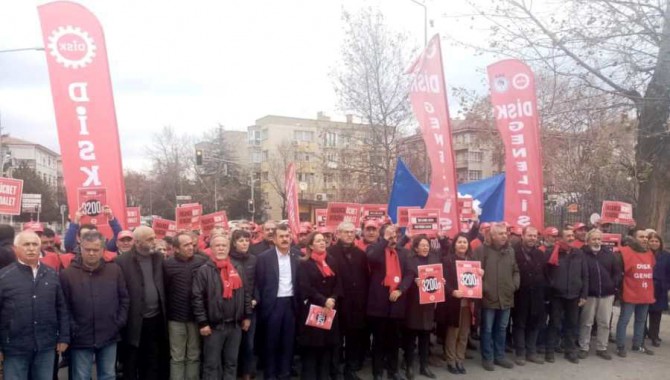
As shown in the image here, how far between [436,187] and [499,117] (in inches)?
75.1

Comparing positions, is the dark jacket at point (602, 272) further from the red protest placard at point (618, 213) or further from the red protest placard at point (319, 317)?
the red protest placard at point (319, 317)

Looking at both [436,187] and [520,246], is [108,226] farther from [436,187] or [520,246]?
[520,246]

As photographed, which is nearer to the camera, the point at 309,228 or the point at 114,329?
the point at 114,329

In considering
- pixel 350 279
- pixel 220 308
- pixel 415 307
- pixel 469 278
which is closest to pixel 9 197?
pixel 220 308

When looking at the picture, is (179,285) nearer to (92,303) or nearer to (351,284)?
(92,303)

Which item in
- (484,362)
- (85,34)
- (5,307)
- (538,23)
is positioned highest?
(538,23)

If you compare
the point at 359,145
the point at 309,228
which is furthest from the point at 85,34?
the point at 359,145

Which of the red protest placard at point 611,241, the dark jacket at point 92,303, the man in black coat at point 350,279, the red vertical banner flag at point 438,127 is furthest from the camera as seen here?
the red protest placard at point 611,241

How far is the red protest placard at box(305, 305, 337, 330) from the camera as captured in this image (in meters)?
6.07

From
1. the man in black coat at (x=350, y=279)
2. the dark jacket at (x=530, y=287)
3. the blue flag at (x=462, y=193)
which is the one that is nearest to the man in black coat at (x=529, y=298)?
the dark jacket at (x=530, y=287)

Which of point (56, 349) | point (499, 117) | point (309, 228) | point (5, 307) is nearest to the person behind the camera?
point (5, 307)

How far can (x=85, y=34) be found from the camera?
671cm

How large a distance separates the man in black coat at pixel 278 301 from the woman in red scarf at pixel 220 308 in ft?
1.23

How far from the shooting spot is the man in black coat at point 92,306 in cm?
516
